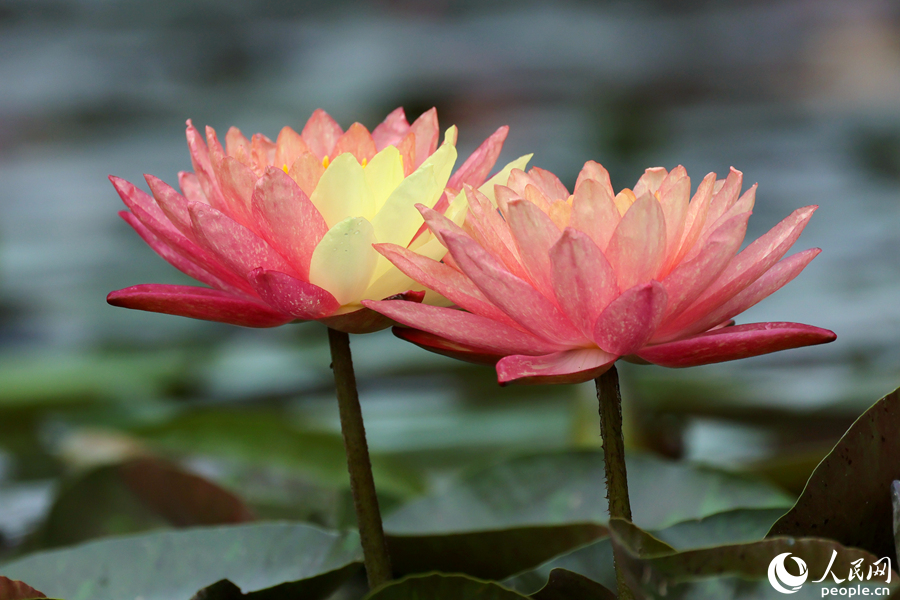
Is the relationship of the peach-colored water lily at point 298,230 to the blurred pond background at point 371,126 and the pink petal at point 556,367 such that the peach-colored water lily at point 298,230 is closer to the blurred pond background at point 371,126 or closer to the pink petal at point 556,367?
the pink petal at point 556,367

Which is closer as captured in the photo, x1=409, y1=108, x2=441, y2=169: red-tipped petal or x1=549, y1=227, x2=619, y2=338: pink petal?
x1=549, y1=227, x2=619, y2=338: pink petal

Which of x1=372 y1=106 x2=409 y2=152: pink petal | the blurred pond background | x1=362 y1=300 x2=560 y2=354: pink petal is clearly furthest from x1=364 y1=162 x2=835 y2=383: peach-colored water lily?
the blurred pond background

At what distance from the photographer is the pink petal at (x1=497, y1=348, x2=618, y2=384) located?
221 millimetres

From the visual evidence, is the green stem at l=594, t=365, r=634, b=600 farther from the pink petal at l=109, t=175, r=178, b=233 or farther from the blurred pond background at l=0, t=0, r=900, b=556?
the blurred pond background at l=0, t=0, r=900, b=556

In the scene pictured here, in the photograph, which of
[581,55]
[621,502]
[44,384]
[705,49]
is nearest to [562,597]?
[621,502]

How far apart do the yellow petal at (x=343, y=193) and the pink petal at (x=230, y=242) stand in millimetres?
24

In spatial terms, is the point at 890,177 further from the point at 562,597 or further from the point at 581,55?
the point at 562,597

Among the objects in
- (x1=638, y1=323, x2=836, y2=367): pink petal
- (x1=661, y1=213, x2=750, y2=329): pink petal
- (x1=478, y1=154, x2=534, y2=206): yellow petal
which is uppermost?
(x1=478, y1=154, x2=534, y2=206): yellow petal

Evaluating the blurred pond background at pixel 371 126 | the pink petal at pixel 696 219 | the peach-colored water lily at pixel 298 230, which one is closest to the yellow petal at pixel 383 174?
the peach-colored water lily at pixel 298 230

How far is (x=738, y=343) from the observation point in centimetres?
23

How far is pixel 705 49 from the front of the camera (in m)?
3.41

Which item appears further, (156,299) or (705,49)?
(705,49)

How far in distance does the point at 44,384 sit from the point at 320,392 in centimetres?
37

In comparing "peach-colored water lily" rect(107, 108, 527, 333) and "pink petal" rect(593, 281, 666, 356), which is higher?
"peach-colored water lily" rect(107, 108, 527, 333)
